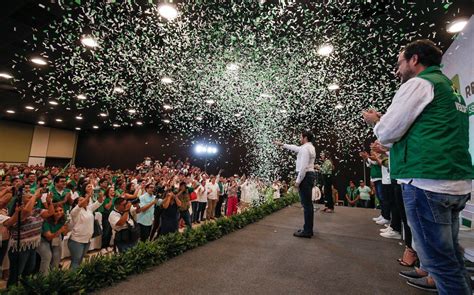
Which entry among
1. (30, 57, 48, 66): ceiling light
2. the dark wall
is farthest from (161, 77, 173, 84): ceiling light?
the dark wall

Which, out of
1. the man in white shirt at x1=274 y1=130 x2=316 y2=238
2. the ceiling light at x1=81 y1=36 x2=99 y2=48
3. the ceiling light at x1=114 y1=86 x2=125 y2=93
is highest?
the ceiling light at x1=114 y1=86 x2=125 y2=93

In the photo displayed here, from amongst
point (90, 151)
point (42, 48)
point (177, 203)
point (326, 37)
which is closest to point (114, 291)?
point (177, 203)

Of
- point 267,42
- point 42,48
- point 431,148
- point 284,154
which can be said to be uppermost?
point 42,48

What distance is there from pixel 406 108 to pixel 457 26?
16.1 feet

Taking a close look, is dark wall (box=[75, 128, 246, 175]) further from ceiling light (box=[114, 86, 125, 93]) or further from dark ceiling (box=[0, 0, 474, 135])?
ceiling light (box=[114, 86, 125, 93])

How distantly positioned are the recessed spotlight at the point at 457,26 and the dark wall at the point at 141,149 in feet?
43.8

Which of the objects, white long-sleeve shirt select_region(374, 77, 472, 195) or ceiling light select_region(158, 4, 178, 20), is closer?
white long-sleeve shirt select_region(374, 77, 472, 195)

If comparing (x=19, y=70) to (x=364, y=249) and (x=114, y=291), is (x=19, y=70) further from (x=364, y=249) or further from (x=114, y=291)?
(x=364, y=249)

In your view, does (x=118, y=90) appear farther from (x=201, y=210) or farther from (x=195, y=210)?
(x=201, y=210)

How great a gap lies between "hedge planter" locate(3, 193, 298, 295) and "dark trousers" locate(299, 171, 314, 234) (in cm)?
132

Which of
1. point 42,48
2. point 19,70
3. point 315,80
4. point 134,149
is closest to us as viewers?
point 42,48

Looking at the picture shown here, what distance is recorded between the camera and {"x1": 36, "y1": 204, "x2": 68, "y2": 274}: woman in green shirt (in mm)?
3904

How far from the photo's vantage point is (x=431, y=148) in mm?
1238

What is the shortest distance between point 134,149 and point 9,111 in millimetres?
8327
